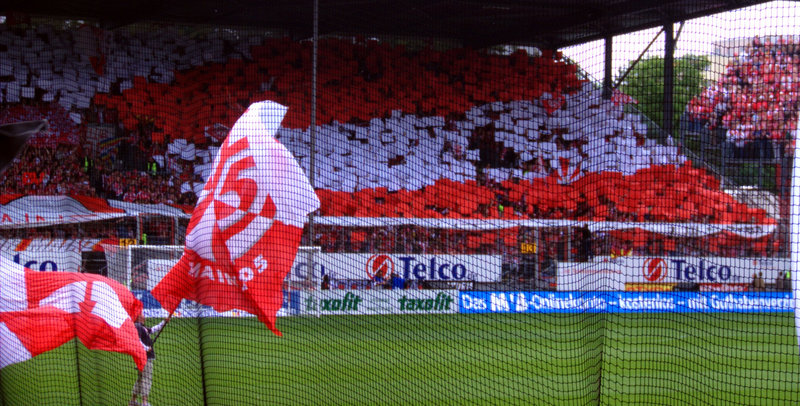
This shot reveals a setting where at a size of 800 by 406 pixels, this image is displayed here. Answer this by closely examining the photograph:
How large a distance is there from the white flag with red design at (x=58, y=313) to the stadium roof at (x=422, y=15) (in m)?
7.73

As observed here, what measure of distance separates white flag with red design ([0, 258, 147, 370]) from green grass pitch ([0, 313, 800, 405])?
24.7 inches

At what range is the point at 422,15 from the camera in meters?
13.9

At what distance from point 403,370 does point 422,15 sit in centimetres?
739

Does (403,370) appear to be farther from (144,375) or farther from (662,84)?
(662,84)

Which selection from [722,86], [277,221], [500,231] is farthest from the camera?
[500,231]

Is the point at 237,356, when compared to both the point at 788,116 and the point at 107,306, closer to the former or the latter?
the point at 107,306

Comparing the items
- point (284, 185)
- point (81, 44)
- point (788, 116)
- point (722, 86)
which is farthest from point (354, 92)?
point (284, 185)

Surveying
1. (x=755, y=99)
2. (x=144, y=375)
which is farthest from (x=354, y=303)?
(x=755, y=99)

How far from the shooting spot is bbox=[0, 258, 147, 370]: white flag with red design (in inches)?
190

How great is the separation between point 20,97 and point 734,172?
507 inches

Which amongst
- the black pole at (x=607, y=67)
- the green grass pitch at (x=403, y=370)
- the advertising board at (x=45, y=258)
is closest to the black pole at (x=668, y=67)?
the black pole at (x=607, y=67)

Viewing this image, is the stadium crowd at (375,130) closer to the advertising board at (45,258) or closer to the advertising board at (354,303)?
the advertising board at (354,303)

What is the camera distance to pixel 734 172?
14797 mm

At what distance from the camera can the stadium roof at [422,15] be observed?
1276cm
